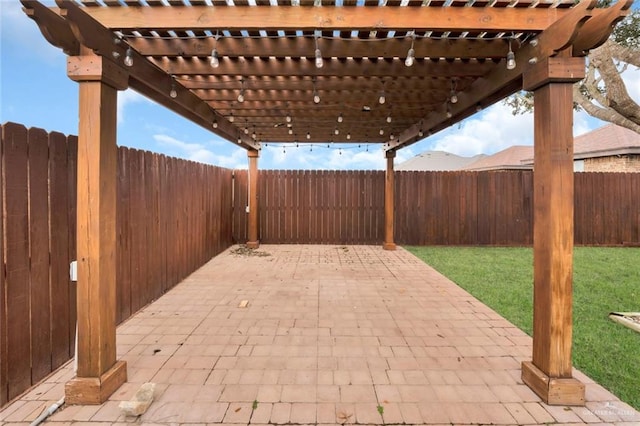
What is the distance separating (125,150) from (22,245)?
1523 millimetres

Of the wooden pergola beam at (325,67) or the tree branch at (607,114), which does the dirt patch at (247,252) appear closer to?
the wooden pergola beam at (325,67)

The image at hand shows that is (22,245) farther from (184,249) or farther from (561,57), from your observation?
(561,57)

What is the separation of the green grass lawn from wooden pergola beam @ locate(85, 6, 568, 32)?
2.47 meters

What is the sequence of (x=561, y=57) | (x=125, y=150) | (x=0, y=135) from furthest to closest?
(x=125, y=150) < (x=561, y=57) < (x=0, y=135)

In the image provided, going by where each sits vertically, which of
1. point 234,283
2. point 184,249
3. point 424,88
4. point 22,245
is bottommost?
point 234,283

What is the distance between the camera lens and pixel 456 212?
26.4 feet

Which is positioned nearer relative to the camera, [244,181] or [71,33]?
[71,33]

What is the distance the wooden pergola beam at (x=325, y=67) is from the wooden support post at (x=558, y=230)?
1015 millimetres

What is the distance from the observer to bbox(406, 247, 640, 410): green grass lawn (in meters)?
2.39

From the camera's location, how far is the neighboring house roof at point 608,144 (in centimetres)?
900

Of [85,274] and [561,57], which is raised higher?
[561,57]

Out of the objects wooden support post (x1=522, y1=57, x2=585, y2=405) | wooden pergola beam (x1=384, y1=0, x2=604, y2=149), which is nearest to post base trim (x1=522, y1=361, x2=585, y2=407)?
wooden support post (x1=522, y1=57, x2=585, y2=405)

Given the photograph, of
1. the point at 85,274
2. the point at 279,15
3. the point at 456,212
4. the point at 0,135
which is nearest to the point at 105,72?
the point at 0,135

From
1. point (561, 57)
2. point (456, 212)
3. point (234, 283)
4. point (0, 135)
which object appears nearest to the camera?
point (0, 135)
